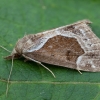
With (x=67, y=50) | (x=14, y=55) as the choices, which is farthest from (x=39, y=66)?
(x=67, y=50)

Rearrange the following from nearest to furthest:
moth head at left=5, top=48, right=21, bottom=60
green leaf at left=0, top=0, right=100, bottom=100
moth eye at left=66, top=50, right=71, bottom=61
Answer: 1. green leaf at left=0, top=0, right=100, bottom=100
2. moth head at left=5, top=48, right=21, bottom=60
3. moth eye at left=66, top=50, right=71, bottom=61

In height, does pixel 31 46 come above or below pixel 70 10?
below

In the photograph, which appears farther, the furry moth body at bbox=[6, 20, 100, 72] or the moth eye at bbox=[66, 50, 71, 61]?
the moth eye at bbox=[66, 50, 71, 61]

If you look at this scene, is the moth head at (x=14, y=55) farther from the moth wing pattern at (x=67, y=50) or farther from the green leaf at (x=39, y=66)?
the moth wing pattern at (x=67, y=50)

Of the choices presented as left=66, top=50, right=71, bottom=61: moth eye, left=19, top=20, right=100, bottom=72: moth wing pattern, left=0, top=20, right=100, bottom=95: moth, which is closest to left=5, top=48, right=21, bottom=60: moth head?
left=0, top=20, right=100, bottom=95: moth

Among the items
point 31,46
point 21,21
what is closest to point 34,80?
point 31,46

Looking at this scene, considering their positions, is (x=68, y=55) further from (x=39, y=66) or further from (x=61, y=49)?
(x=39, y=66)

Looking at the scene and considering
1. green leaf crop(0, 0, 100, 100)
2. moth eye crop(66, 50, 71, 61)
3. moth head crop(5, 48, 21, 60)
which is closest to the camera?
green leaf crop(0, 0, 100, 100)

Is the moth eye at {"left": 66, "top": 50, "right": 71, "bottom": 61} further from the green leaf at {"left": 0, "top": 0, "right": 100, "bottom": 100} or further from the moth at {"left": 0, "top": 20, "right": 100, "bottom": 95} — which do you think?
the green leaf at {"left": 0, "top": 0, "right": 100, "bottom": 100}

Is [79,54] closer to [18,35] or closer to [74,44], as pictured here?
[74,44]
